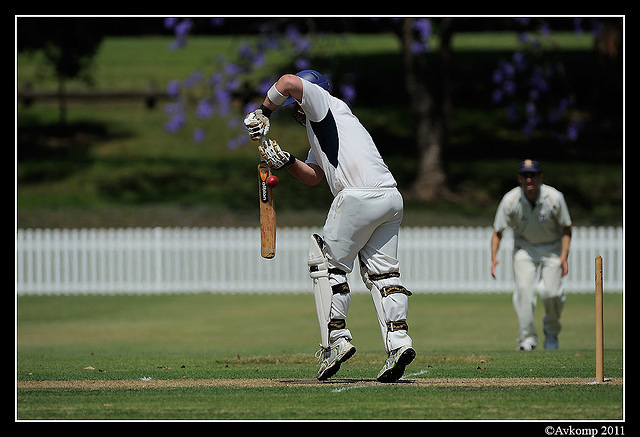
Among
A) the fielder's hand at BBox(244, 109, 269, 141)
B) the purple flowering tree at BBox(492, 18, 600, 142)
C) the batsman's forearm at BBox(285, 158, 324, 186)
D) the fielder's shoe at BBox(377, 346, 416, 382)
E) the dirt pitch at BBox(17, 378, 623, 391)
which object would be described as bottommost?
the dirt pitch at BBox(17, 378, 623, 391)

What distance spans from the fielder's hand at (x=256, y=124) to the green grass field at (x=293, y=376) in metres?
1.68

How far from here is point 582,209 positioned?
2758 cm

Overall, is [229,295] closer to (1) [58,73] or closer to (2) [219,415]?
(2) [219,415]

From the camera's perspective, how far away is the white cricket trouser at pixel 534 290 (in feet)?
36.8

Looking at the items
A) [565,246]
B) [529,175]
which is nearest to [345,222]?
[529,175]

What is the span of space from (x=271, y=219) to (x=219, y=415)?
175cm

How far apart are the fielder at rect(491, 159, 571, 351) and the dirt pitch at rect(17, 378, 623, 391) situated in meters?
3.62

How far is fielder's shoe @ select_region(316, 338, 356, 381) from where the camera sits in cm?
733

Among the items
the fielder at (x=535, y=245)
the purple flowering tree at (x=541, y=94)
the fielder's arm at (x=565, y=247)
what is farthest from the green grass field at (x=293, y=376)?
the purple flowering tree at (x=541, y=94)

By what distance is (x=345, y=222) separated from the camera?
733cm

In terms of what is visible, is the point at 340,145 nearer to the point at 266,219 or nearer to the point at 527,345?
the point at 266,219

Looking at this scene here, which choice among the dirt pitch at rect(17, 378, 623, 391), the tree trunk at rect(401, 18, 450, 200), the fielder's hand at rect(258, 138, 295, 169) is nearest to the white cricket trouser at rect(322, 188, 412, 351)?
the dirt pitch at rect(17, 378, 623, 391)

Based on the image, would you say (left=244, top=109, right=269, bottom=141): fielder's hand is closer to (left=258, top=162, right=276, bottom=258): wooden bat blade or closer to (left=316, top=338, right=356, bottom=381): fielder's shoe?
(left=258, top=162, right=276, bottom=258): wooden bat blade

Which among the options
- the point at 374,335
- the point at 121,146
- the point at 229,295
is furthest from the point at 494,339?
the point at 121,146
